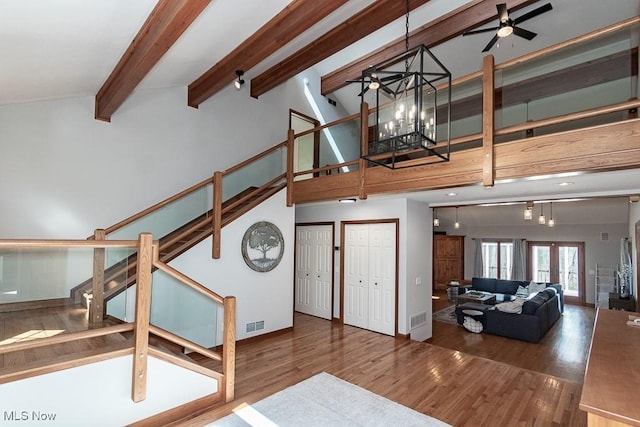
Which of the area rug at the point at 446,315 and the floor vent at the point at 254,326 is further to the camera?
the area rug at the point at 446,315

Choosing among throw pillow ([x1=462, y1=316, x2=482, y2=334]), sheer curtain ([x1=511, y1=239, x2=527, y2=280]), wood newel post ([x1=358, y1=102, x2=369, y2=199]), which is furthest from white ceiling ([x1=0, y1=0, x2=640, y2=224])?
sheer curtain ([x1=511, y1=239, x2=527, y2=280])

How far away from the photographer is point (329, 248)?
687 cm

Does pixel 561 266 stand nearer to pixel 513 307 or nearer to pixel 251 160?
pixel 513 307

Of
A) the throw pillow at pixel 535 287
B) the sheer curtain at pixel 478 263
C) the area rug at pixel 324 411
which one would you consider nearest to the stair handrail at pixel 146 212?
the area rug at pixel 324 411

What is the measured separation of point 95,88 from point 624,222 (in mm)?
13595

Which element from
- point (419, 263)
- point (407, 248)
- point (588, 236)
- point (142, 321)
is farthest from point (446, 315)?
point (142, 321)

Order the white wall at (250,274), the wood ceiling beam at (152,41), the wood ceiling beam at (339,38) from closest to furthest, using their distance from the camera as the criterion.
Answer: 1. the wood ceiling beam at (152,41)
2. the wood ceiling beam at (339,38)
3. the white wall at (250,274)

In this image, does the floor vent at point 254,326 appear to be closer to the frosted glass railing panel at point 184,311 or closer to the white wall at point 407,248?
the frosted glass railing panel at point 184,311

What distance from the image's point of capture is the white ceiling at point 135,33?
2.61 meters

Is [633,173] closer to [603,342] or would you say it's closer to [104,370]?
[603,342]

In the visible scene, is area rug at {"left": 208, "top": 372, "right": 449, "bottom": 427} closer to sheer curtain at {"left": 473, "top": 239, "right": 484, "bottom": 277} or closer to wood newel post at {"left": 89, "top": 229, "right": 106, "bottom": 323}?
wood newel post at {"left": 89, "top": 229, "right": 106, "bottom": 323}

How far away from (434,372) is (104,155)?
5864 millimetres

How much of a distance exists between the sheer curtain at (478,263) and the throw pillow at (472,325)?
5.43m

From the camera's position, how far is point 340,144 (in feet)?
18.0
